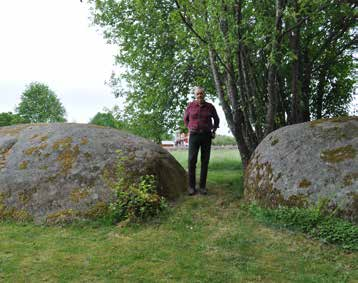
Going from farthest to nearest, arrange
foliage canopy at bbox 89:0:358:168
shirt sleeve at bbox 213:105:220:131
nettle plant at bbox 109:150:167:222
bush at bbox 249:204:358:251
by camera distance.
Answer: shirt sleeve at bbox 213:105:220:131 → foliage canopy at bbox 89:0:358:168 → nettle plant at bbox 109:150:167:222 → bush at bbox 249:204:358:251

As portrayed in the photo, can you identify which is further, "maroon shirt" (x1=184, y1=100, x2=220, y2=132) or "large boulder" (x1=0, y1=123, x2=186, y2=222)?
"maroon shirt" (x1=184, y1=100, x2=220, y2=132)

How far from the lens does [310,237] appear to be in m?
5.17

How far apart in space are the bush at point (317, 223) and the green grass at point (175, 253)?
0.17 m

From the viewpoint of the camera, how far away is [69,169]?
270 inches

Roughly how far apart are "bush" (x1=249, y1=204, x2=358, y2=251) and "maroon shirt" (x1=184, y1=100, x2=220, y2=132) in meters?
2.21

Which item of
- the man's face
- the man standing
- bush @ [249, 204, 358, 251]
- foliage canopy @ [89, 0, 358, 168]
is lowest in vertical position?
bush @ [249, 204, 358, 251]

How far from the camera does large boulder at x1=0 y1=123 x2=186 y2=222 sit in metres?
6.33

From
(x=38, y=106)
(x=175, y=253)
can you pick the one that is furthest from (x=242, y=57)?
(x=38, y=106)

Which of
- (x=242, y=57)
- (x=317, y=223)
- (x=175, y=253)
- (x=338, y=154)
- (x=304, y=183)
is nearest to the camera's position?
(x=175, y=253)

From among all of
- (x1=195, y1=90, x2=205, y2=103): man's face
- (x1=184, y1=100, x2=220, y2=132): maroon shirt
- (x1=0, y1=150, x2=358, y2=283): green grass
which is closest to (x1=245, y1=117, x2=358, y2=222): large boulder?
(x1=0, y1=150, x2=358, y2=283): green grass

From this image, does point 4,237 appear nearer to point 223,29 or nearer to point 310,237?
point 310,237

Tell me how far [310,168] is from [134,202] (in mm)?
2949

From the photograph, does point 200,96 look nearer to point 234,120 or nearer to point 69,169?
point 234,120

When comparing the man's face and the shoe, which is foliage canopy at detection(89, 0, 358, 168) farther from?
the shoe
